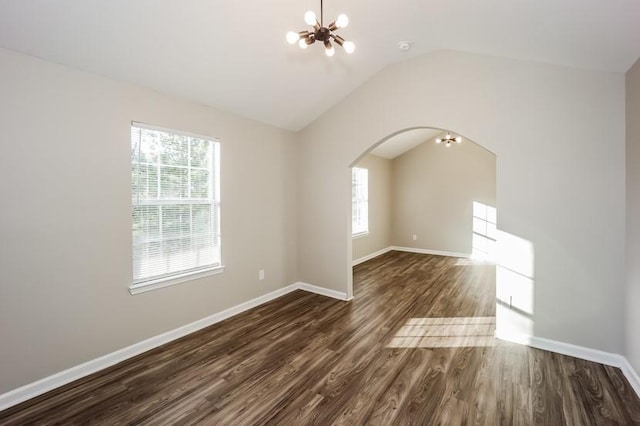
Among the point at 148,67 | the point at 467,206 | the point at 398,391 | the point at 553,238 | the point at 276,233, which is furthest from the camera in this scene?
the point at 467,206

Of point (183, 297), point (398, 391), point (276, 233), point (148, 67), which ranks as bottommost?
point (398, 391)

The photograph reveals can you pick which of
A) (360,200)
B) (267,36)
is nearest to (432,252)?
(360,200)

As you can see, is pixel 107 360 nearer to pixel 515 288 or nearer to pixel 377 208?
pixel 515 288

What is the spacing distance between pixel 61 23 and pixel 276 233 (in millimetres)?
3128

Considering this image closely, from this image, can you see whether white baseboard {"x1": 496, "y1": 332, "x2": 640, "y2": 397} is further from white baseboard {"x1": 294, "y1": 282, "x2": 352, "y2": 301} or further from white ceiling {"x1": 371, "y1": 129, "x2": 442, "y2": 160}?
white ceiling {"x1": 371, "y1": 129, "x2": 442, "y2": 160}

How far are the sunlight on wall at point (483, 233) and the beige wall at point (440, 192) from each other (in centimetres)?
11

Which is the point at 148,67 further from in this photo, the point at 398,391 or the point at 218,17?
the point at 398,391

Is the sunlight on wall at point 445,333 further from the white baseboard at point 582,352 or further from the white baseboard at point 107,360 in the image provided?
the white baseboard at point 107,360

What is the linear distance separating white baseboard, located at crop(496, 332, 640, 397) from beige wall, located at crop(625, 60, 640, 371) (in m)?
0.09

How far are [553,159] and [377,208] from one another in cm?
481

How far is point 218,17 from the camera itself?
2398 mm

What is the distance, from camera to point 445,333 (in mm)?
3193

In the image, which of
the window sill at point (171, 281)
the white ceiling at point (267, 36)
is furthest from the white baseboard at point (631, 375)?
the window sill at point (171, 281)

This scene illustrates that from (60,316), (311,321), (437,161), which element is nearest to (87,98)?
(60,316)
